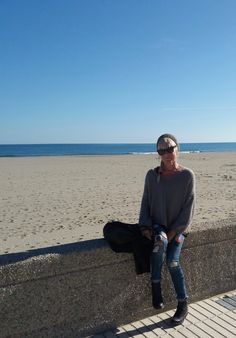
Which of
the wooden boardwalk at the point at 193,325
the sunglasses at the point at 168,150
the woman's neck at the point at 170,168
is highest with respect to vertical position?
the sunglasses at the point at 168,150

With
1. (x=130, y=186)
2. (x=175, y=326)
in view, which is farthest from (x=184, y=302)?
(x=130, y=186)

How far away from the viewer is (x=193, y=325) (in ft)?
11.5

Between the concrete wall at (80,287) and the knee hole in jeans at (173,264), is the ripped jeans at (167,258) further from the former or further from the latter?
the concrete wall at (80,287)

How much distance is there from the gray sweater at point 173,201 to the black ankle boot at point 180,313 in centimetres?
Result: 64

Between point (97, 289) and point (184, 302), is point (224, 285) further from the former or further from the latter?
point (97, 289)

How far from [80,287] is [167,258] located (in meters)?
0.80

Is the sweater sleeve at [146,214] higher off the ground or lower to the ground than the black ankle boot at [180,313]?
higher

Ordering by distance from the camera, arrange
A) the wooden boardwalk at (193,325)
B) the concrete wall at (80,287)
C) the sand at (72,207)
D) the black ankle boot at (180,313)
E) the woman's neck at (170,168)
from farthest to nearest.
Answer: the sand at (72,207) < the woman's neck at (170,168) < the black ankle boot at (180,313) < the wooden boardwalk at (193,325) < the concrete wall at (80,287)

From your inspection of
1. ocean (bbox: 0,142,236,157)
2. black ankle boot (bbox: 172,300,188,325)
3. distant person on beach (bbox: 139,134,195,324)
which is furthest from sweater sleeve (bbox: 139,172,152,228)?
ocean (bbox: 0,142,236,157)

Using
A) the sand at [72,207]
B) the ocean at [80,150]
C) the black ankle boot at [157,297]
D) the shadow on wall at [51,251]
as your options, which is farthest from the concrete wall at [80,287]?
the ocean at [80,150]

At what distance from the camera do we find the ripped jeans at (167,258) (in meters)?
3.41

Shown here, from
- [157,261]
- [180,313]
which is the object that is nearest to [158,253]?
[157,261]

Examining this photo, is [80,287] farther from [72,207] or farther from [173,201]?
[72,207]

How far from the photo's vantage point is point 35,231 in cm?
802
